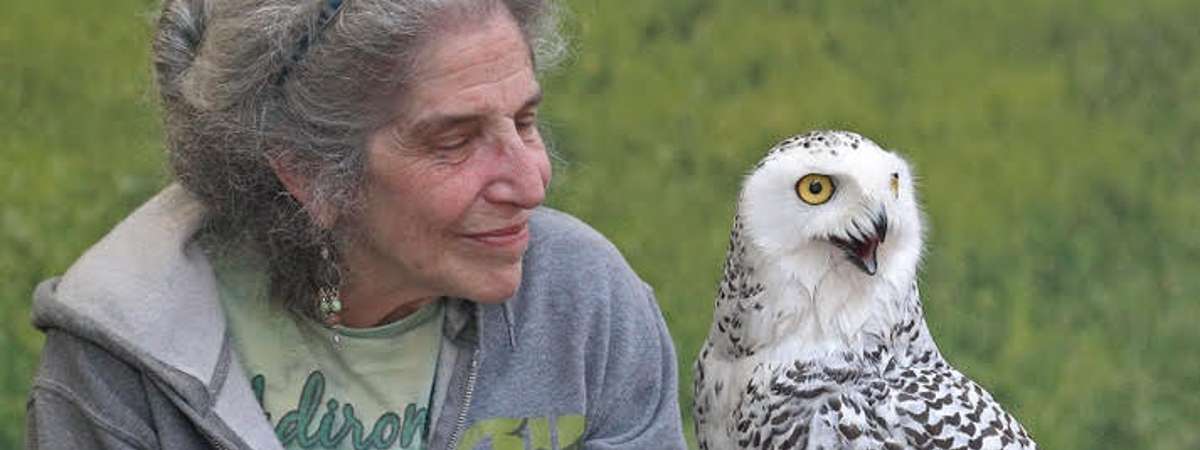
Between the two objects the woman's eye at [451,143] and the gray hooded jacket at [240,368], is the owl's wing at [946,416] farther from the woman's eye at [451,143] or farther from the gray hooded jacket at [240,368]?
the woman's eye at [451,143]

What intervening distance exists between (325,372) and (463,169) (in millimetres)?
367

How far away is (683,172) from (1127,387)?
1.39 metres

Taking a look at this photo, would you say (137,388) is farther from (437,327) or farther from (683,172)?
(683,172)

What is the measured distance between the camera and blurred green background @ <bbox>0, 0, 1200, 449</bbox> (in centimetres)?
516

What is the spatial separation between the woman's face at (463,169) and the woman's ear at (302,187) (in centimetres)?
5

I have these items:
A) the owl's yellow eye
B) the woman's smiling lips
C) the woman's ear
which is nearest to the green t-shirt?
the woman's ear

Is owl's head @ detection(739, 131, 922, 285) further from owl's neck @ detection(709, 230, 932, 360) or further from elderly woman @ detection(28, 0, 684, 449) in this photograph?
elderly woman @ detection(28, 0, 684, 449)

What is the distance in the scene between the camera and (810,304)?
294 centimetres

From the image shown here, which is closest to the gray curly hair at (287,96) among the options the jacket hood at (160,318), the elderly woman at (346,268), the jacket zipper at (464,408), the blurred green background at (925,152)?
the elderly woman at (346,268)

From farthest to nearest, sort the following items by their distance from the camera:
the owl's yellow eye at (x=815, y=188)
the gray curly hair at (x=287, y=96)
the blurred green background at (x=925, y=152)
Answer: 1. the blurred green background at (x=925, y=152)
2. the owl's yellow eye at (x=815, y=188)
3. the gray curly hair at (x=287, y=96)

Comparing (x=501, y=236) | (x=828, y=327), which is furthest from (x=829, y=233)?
(x=501, y=236)

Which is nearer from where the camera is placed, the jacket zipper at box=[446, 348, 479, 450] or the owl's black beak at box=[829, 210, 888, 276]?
the owl's black beak at box=[829, 210, 888, 276]

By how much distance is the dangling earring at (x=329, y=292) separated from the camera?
9.61 feet

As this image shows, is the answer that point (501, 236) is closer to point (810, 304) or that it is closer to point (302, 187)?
point (302, 187)
